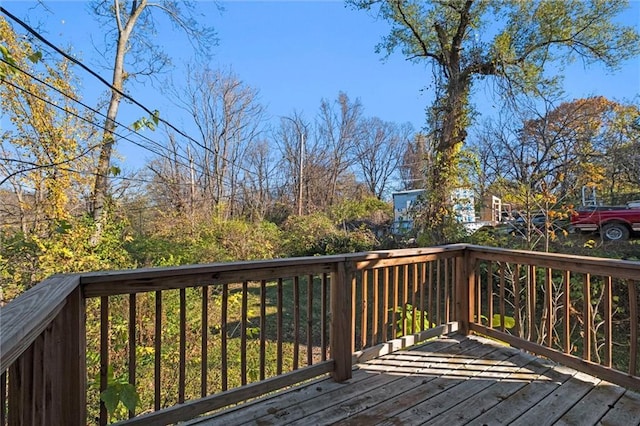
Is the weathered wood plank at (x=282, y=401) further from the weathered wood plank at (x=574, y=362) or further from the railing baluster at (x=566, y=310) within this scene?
the railing baluster at (x=566, y=310)

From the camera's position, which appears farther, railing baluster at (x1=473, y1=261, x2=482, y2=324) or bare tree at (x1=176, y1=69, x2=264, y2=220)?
bare tree at (x1=176, y1=69, x2=264, y2=220)

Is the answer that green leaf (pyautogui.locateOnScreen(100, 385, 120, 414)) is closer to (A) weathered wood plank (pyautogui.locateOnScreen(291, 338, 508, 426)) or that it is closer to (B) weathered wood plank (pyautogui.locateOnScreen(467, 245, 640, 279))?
(A) weathered wood plank (pyautogui.locateOnScreen(291, 338, 508, 426))

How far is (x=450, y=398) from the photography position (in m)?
2.14

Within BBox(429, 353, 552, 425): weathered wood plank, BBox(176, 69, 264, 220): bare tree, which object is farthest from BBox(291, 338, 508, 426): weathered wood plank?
BBox(176, 69, 264, 220): bare tree

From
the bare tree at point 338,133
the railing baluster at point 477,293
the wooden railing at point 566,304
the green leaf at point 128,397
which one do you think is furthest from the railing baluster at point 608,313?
the bare tree at point 338,133

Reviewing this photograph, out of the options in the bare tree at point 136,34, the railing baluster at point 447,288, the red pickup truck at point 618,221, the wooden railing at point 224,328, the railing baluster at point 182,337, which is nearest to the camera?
the wooden railing at point 224,328

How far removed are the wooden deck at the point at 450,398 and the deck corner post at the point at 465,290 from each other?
562 millimetres

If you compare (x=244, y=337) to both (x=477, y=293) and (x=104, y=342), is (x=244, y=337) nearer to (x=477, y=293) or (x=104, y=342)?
(x=104, y=342)

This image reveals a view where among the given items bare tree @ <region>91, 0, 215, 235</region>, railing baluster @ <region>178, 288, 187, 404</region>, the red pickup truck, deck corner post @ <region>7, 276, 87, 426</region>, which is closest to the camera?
deck corner post @ <region>7, 276, 87, 426</region>

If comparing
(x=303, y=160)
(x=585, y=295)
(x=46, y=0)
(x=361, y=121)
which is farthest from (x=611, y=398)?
(x=361, y=121)

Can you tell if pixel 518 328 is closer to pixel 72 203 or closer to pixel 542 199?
pixel 542 199

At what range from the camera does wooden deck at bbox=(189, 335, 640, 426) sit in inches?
74.8

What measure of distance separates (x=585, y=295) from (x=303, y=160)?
1219 cm

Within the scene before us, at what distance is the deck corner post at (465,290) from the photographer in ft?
10.6
